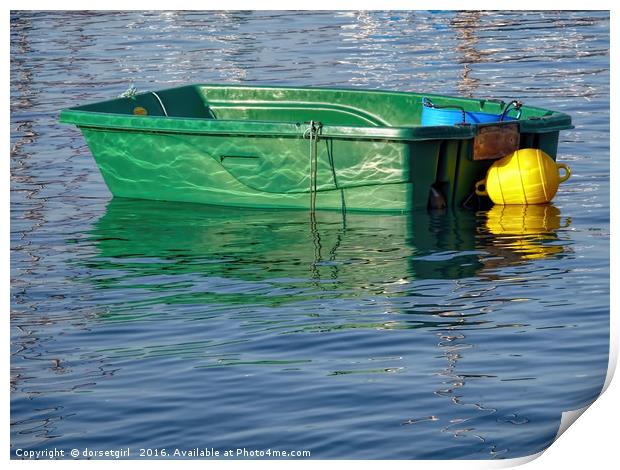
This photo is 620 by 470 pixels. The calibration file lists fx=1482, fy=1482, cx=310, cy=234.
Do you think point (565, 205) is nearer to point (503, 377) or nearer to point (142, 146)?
point (142, 146)

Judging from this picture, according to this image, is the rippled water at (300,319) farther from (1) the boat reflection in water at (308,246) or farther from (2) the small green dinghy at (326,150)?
(2) the small green dinghy at (326,150)

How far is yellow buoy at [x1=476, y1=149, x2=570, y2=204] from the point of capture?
12.6 m

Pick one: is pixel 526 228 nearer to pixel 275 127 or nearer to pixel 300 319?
pixel 275 127

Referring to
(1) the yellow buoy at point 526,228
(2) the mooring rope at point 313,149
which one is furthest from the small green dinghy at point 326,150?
(1) the yellow buoy at point 526,228

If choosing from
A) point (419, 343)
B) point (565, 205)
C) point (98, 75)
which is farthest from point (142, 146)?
point (98, 75)

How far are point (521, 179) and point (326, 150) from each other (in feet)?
5.63

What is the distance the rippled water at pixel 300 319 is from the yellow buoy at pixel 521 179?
15 centimetres

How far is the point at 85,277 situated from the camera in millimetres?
10961

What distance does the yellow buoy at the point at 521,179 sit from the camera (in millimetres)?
12617

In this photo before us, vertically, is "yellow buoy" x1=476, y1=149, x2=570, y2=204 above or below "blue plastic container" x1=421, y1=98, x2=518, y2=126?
below

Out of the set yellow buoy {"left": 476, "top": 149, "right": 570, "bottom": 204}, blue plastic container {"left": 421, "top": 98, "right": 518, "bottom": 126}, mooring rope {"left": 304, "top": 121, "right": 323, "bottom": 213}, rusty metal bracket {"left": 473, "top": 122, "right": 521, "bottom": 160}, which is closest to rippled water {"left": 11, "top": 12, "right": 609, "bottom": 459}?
yellow buoy {"left": 476, "top": 149, "right": 570, "bottom": 204}

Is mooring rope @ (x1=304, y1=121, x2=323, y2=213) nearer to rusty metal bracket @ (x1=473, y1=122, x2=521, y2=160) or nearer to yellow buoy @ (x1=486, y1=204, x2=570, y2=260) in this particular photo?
rusty metal bracket @ (x1=473, y1=122, x2=521, y2=160)

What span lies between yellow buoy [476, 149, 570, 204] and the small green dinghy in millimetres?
118

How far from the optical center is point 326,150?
12.5 m
